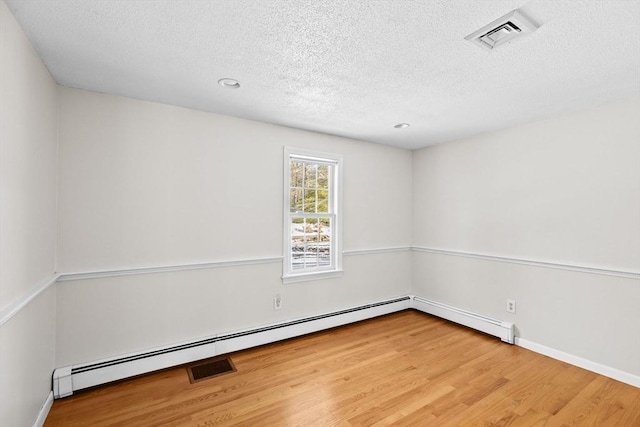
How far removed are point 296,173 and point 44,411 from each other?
9.54 feet

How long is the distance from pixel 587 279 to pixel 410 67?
256 cm

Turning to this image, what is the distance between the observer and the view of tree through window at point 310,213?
3.58 metres

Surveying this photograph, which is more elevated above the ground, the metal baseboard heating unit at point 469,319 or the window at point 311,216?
the window at point 311,216

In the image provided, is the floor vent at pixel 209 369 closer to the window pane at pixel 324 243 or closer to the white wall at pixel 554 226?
the window pane at pixel 324 243

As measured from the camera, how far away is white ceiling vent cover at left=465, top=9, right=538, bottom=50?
1517mm

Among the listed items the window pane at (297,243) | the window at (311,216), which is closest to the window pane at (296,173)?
the window at (311,216)

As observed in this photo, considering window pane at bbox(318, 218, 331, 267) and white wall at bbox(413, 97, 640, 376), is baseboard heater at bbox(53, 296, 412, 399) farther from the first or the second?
white wall at bbox(413, 97, 640, 376)

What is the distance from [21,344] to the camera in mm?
1672

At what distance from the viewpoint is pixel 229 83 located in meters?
2.31

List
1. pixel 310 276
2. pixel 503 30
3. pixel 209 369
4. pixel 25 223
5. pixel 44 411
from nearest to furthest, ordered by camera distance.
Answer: pixel 503 30 → pixel 25 223 → pixel 44 411 → pixel 209 369 → pixel 310 276

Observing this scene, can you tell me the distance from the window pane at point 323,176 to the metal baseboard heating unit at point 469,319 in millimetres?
2215

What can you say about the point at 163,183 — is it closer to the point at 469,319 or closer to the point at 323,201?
the point at 323,201

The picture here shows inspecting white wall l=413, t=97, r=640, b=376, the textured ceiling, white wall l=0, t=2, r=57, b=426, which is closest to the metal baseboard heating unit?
white wall l=413, t=97, r=640, b=376

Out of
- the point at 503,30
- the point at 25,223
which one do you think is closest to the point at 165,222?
the point at 25,223
